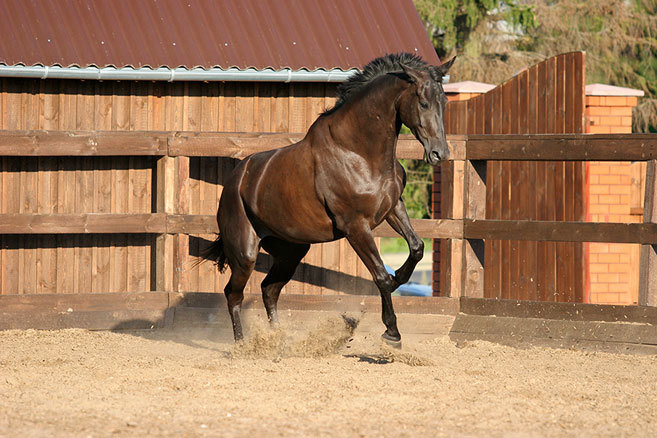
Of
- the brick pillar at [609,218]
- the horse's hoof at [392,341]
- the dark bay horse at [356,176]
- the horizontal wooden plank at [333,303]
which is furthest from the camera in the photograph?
the brick pillar at [609,218]

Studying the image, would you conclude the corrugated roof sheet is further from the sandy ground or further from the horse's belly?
the sandy ground

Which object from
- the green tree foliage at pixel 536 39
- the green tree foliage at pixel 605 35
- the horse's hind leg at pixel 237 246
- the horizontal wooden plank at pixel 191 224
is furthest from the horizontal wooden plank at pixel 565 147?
the green tree foliage at pixel 605 35

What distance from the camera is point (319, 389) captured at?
211 inches

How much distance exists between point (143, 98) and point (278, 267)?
2899 mm

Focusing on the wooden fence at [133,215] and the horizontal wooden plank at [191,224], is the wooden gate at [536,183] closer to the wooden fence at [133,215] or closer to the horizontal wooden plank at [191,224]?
the wooden fence at [133,215]

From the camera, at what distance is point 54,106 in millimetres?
9109

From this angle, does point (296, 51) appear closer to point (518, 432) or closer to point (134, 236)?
point (134, 236)

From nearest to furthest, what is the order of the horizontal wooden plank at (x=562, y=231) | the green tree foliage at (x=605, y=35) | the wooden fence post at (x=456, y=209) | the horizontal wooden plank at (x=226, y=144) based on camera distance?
1. the horizontal wooden plank at (x=562, y=231)
2. the horizontal wooden plank at (x=226, y=144)
3. the wooden fence post at (x=456, y=209)
4. the green tree foliage at (x=605, y=35)

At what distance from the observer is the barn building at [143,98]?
8.99m

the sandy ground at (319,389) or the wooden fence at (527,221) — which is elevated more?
the wooden fence at (527,221)

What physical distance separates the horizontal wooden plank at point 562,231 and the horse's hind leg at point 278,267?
5.17 feet

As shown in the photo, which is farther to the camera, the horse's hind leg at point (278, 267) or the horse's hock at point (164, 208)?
the horse's hock at point (164, 208)

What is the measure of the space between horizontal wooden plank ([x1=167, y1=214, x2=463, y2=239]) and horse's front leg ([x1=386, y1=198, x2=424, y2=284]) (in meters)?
1.45

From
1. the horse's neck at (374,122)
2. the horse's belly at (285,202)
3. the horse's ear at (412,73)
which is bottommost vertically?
the horse's belly at (285,202)
